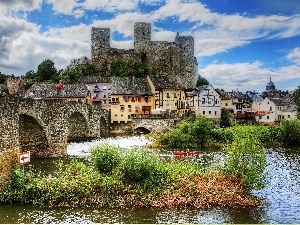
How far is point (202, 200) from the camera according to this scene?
17031 mm

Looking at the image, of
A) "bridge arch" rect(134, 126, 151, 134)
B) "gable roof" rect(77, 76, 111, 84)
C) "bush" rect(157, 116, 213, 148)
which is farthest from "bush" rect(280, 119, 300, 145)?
"gable roof" rect(77, 76, 111, 84)

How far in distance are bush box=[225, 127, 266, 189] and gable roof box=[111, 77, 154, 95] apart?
3874cm

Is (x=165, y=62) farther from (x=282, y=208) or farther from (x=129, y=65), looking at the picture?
(x=282, y=208)

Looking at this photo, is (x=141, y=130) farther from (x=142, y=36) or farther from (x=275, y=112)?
(x=142, y=36)

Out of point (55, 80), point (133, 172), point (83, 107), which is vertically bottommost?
point (133, 172)

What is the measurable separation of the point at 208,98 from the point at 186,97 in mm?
4047

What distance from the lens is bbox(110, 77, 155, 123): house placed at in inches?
2239

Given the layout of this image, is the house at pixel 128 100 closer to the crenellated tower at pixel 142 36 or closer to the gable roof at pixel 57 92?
the gable roof at pixel 57 92

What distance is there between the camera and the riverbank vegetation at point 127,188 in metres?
17.0

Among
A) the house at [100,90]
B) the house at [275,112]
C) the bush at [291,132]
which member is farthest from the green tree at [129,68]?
the bush at [291,132]

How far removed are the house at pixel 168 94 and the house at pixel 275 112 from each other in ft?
34.0

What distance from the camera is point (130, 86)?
58.1 m

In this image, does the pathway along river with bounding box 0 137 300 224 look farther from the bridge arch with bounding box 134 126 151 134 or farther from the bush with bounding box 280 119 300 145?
the bridge arch with bounding box 134 126 151 134

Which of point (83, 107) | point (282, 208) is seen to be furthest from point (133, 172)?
point (83, 107)
